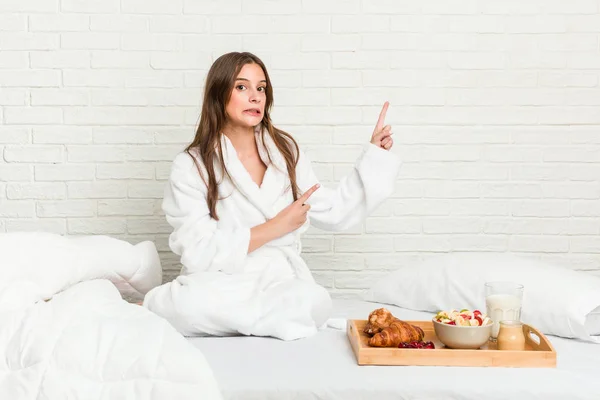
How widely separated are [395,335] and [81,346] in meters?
0.82

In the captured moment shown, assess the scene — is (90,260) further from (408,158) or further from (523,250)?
(523,250)

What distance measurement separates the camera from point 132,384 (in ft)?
6.30

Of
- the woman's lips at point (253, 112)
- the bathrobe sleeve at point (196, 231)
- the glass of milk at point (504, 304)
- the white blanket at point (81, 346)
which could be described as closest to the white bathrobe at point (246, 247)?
the bathrobe sleeve at point (196, 231)

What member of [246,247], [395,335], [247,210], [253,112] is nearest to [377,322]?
[395,335]

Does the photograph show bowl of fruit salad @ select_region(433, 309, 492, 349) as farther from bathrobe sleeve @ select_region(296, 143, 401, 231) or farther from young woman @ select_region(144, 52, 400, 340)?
bathrobe sleeve @ select_region(296, 143, 401, 231)

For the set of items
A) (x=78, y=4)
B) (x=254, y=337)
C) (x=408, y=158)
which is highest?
(x=78, y=4)

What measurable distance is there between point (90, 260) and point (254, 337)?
602 mm

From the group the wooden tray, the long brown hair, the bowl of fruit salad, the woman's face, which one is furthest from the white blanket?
the woman's face

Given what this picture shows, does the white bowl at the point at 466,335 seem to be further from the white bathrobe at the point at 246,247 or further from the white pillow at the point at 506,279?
the white bathrobe at the point at 246,247

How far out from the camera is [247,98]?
2.81m

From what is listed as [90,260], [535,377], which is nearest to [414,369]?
[535,377]

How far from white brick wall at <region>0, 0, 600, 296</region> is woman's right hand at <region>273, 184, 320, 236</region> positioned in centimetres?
60

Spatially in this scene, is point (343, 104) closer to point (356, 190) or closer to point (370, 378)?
point (356, 190)

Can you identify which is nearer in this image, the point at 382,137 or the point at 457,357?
the point at 457,357
